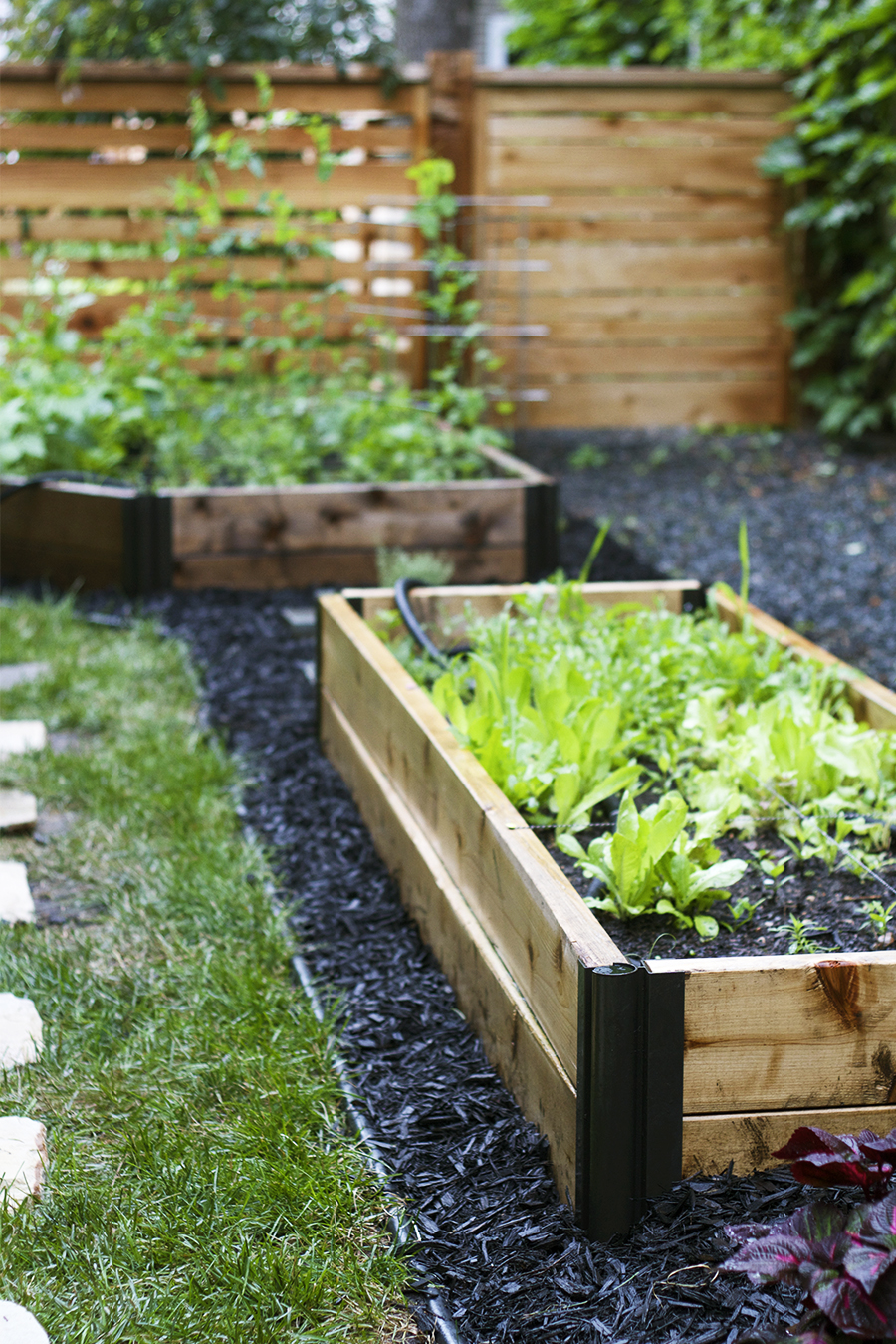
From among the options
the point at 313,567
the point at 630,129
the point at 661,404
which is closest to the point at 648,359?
the point at 661,404

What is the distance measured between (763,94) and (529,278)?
162cm

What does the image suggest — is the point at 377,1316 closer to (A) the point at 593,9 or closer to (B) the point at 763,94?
(B) the point at 763,94

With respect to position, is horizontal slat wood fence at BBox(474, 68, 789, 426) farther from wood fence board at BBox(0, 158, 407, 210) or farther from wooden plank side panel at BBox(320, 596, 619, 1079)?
wooden plank side panel at BBox(320, 596, 619, 1079)

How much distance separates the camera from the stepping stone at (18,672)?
10.9 feet

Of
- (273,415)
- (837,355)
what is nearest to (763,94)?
(837,355)

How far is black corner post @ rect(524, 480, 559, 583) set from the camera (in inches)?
169

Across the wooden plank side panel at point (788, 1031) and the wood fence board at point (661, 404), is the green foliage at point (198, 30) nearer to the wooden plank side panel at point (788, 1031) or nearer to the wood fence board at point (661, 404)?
the wood fence board at point (661, 404)

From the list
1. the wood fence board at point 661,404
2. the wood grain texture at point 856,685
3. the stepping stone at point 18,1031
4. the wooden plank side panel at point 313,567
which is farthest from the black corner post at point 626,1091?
the wood fence board at point 661,404

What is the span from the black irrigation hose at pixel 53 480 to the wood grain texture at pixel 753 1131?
11.1 ft

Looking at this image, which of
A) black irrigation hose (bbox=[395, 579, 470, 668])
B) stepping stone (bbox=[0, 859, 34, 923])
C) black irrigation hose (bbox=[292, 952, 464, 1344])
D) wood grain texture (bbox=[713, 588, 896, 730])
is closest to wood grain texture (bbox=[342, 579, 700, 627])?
black irrigation hose (bbox=[395, 579, 470, 668])

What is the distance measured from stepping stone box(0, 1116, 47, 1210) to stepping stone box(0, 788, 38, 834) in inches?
39.7

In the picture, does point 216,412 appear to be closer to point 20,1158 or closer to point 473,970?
point 473,970

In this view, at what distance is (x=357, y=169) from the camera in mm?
6398

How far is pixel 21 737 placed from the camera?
2.93 meters
